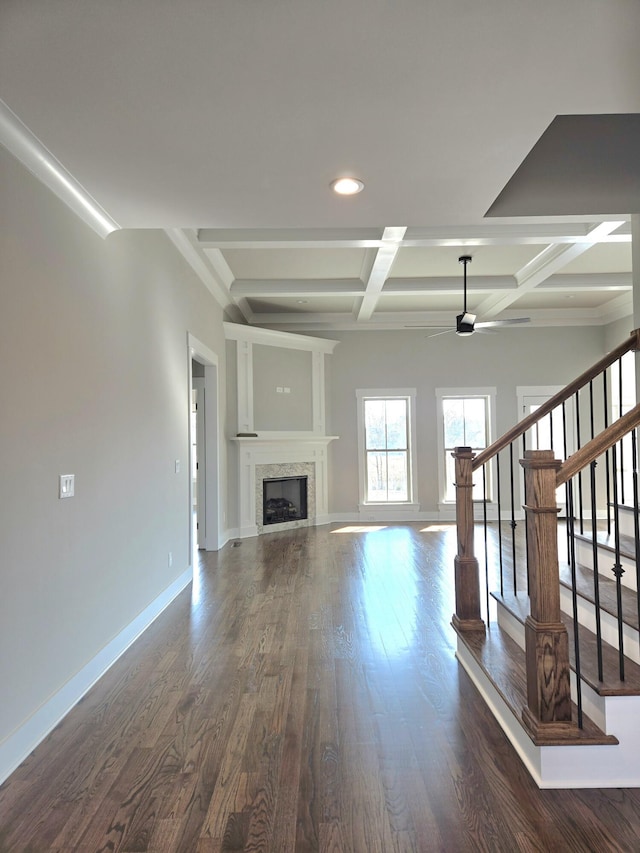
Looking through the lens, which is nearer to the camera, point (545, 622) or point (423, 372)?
point (545, 622)

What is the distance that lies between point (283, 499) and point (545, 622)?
20.6ft

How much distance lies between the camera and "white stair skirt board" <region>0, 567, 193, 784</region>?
7.06ft

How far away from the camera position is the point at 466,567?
3258mm

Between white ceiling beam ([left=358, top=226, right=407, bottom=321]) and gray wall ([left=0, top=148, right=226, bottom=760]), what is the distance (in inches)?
76.8

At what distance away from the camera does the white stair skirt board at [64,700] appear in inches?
84.7


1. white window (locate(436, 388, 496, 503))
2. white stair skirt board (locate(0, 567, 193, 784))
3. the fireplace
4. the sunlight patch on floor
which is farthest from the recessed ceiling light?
white window (locate(436, 388, 496, 503))

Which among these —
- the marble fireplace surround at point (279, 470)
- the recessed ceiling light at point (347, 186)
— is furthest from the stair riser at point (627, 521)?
the marble fireplace surround at point (279, 470)

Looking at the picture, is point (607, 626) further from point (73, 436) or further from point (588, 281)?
point (588, 281)

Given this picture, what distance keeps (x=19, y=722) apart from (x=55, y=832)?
0.57 m

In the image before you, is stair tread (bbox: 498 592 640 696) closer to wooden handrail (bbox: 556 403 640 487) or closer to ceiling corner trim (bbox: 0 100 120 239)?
wooden handrail (bbox: 556 403 640 487)

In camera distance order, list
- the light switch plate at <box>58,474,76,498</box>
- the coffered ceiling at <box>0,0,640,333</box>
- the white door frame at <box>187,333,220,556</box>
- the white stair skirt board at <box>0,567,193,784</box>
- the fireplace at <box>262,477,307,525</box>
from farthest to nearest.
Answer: the fireplace at <box>262,477,307,525</box>, the white door frame at <box>187,333,220,556</box>, the light switch plate at <box>58,474,76,498</box>, the white stair skirt board at <box>0,567,193,784</box>, the coffered ceiling at <box>0,0,640,333</box>

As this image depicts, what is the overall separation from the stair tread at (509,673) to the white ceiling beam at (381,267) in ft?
10.4

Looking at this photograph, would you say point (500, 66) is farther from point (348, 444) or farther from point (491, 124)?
point (348, 444)

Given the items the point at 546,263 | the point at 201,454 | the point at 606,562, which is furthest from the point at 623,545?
the point at 201,454
